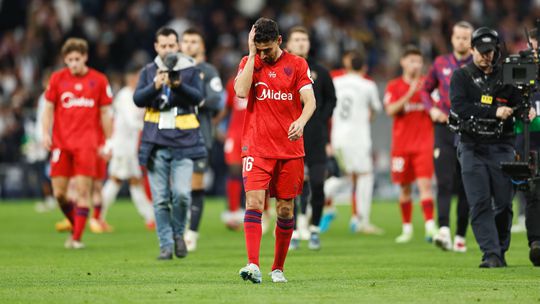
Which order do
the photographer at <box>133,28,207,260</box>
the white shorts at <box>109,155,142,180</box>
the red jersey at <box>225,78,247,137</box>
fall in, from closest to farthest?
1. the photographer at <box>133,28,207,260</box>
2. the red jersey at <box>225,78,247,137</box>
3. the white shorts at <box>109,155,142,180</box>

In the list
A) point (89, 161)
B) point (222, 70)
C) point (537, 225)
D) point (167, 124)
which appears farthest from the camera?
point (222, 70)

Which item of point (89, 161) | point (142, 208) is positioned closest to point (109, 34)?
point (142, 208)

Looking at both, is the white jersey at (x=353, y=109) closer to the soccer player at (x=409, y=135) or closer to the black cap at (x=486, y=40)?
the soccer player at (x=409, y=135)

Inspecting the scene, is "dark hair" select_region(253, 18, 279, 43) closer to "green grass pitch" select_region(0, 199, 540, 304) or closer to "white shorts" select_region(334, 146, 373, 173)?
"green grass pitch" select_region(0, 199, 540, 304)

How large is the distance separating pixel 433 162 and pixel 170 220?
4.23 metres

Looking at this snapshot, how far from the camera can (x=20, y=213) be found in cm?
2498

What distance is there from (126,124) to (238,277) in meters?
10.1

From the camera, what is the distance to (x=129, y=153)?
69.3 feet

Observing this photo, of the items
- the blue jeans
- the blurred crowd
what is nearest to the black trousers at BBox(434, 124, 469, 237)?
the blue jeans

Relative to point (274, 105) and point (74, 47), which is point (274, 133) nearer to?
point (274, 105)

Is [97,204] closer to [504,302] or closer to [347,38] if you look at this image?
[504,302]

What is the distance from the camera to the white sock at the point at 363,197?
19547 mm

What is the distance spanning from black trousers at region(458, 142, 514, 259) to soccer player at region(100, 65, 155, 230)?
8518 mm

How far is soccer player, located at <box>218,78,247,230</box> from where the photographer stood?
1997 centimetres
